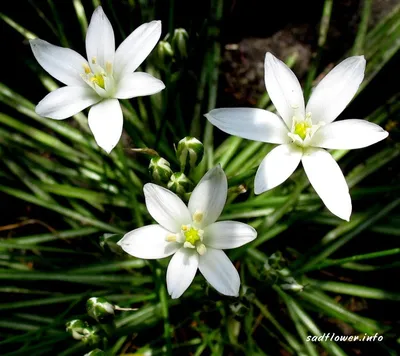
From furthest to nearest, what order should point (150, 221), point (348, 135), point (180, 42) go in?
1. point (150, 221)
2. point (180, 42)
3. point (348, 135)

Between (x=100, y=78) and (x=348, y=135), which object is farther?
(x=100, y=78)

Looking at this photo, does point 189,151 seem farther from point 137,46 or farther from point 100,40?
point 100,40

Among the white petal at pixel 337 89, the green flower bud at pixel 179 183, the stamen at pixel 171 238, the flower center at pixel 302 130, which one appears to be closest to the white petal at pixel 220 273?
the stamen at pixel 171 238

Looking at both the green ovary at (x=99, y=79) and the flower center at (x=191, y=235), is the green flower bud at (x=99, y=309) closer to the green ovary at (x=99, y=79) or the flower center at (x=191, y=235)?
the flower center at (x=191, y=235)

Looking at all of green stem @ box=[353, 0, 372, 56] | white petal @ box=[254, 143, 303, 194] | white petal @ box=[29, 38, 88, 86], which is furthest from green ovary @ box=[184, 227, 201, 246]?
green stem @ box=[353, 0, 372, 56]

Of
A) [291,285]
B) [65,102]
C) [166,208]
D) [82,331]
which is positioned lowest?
[291,285]

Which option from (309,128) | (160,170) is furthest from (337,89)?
(160,170)
